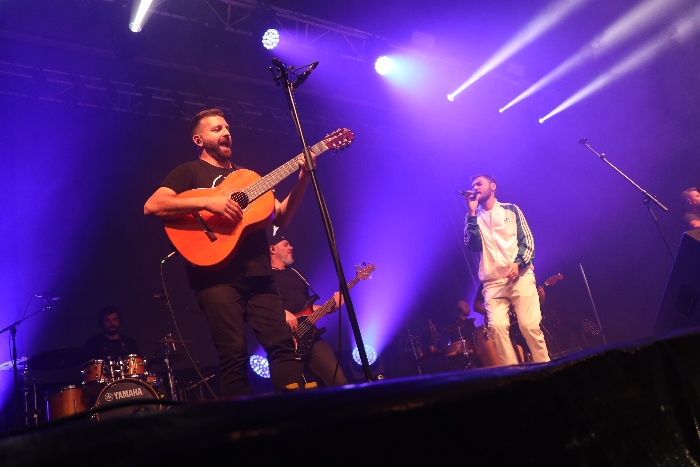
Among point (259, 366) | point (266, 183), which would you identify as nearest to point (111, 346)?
point (259, 366)

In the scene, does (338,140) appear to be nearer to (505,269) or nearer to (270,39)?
(505,269)

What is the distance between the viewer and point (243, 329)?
3.52 metres

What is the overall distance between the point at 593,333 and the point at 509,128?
4.86 m

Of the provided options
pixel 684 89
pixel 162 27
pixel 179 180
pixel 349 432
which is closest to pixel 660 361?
pixel 349 432

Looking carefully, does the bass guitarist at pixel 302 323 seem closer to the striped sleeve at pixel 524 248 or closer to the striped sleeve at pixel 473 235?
the striped sleeve at pixel 473 235

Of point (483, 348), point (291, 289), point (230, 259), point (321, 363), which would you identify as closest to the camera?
point (230, 259)

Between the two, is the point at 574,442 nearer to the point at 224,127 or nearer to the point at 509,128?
the point at 224,127

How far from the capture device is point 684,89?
420 inches

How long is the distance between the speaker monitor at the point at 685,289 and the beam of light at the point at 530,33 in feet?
29.2

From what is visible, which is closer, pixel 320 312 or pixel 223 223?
pixel 223 223

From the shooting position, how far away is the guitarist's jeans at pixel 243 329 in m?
3.34

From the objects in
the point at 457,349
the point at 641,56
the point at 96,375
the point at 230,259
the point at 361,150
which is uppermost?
the point at 641,56

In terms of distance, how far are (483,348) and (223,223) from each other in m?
6.91

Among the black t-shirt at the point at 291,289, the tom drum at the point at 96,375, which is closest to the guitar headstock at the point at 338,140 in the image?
the black t-shirt at the point at 291,289
